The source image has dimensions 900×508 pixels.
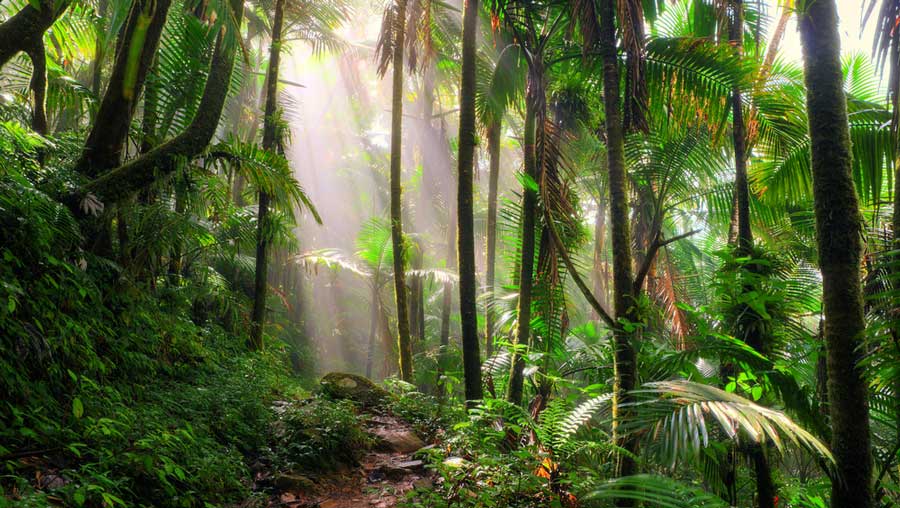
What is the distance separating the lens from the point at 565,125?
36.7 ft

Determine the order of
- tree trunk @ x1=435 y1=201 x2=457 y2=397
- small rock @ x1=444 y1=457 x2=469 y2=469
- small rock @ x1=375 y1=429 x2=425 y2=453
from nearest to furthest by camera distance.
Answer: small rock @ x1=444 y1=457 x2=469 y2=469 → small rock @ x1=375 y1=429 x2=425 y2=453 → tree trunk @ x1=435 y1=201 x2=457 y2=397

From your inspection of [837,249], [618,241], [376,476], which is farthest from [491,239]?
[837,249]

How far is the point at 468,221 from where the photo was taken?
6438 mm

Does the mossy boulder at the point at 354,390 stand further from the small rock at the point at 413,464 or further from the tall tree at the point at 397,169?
the small rock at the point at 413,464

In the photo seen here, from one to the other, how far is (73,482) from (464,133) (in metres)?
5.02

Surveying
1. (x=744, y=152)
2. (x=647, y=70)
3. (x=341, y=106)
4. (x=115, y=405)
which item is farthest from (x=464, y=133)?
(x=341, y=106)

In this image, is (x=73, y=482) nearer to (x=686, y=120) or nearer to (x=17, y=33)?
(x=17, y=33)

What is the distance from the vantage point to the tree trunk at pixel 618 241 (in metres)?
4.17

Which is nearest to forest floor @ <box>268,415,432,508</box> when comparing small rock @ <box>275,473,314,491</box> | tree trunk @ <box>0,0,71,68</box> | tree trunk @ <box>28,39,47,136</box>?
small rock @ <box>275,473,314,491</box>

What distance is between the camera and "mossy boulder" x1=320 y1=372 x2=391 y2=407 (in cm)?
791

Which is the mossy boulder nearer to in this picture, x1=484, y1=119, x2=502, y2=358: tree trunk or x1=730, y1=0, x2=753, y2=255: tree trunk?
x1=484, y1=119, x2=502, y2=358: tree trunk

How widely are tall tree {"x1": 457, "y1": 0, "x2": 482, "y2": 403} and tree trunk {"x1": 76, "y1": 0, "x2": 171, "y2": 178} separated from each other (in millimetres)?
3546

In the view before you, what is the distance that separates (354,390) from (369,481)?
9.41 feet

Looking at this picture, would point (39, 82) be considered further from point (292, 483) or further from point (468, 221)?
point (292, 483)
